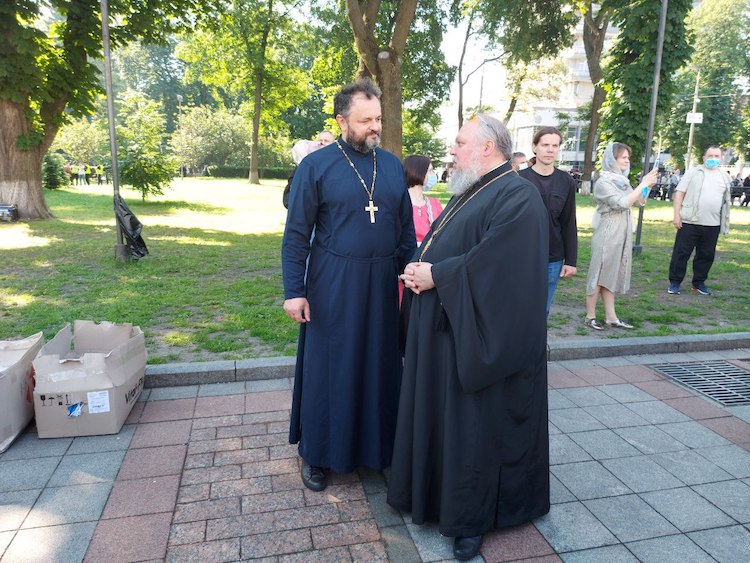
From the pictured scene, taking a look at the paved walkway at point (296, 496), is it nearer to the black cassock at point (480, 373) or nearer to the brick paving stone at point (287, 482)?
the brick paving stone at point (287, 482)

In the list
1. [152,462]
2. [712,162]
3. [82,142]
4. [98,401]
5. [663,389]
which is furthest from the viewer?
[82,142]

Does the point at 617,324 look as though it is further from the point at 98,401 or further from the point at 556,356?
the point at 98,401

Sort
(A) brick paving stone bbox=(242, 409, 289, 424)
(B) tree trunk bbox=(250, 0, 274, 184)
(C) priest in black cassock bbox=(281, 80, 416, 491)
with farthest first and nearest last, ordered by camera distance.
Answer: (B) tree trunk bbox=(250, 0, 274, 184) → (A) brick paving stone bbox=(242, 409, 289, 424) → (C) priest in black cassock bbox=(281, 80, 416, 491)

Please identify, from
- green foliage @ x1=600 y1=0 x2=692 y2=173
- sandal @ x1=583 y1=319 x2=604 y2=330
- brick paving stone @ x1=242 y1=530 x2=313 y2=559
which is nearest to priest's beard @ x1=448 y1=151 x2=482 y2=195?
brick paving stone @ x1=242 y1=530 x2=313 y2=559

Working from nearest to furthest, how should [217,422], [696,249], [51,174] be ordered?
1. [217,422]
2. [696,249]
3. [51,174]

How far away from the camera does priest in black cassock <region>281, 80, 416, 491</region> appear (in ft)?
9.89

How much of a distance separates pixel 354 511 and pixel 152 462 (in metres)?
1.33

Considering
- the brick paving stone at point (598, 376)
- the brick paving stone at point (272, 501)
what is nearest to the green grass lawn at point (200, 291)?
the brick paving stone at point (598, 376)

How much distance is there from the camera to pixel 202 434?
3803 mm

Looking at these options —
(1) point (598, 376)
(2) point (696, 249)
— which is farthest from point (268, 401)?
(2) point (696, 249)

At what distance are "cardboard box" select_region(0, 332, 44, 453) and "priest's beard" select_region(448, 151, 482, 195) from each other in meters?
2.97

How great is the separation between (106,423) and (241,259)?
6408 mm

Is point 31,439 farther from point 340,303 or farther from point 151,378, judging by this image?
point 340,303

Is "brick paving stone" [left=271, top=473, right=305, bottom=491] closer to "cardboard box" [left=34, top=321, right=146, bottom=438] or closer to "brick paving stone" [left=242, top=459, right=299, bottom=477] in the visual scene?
"brick paving stone" [left=242, top=459, right=299, bottom=477]
